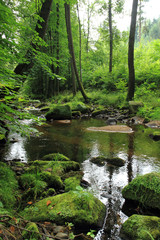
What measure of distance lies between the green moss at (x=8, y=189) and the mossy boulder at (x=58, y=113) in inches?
313

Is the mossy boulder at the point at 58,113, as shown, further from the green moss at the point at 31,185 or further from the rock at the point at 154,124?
the green moss at the point at 31,185

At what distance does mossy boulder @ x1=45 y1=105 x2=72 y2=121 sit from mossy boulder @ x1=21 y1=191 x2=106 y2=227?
8.60m

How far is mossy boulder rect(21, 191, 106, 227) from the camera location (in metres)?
2.10

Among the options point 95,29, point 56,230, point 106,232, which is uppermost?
point 95,29

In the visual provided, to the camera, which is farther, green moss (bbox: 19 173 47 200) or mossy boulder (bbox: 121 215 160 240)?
green moss (bbox: 19 173 47 200)

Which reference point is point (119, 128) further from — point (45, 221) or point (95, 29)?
point (95, 29)

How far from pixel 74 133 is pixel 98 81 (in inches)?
553

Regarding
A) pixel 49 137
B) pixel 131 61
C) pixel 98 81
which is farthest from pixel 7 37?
pixel 98 81

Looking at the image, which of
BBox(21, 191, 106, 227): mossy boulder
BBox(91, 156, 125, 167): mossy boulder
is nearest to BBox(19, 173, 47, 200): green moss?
BBox(21, 191, 106, 227): mossy boulder

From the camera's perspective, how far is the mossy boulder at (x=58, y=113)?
10.8 meters

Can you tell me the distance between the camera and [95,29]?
2872cm

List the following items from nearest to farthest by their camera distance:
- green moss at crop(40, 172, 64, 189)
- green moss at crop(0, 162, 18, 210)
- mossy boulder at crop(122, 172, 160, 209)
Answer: green moss at crop(0, 162, 18, 210), mossy boulder at crop(122, 172, 160, 209), green moss at crop(40, 172, 64, 189)

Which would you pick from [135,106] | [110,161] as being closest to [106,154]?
[110,161]

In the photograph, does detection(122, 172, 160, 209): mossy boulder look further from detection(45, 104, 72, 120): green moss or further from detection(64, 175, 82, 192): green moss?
detection(45, 104, 72, 120): green moss
